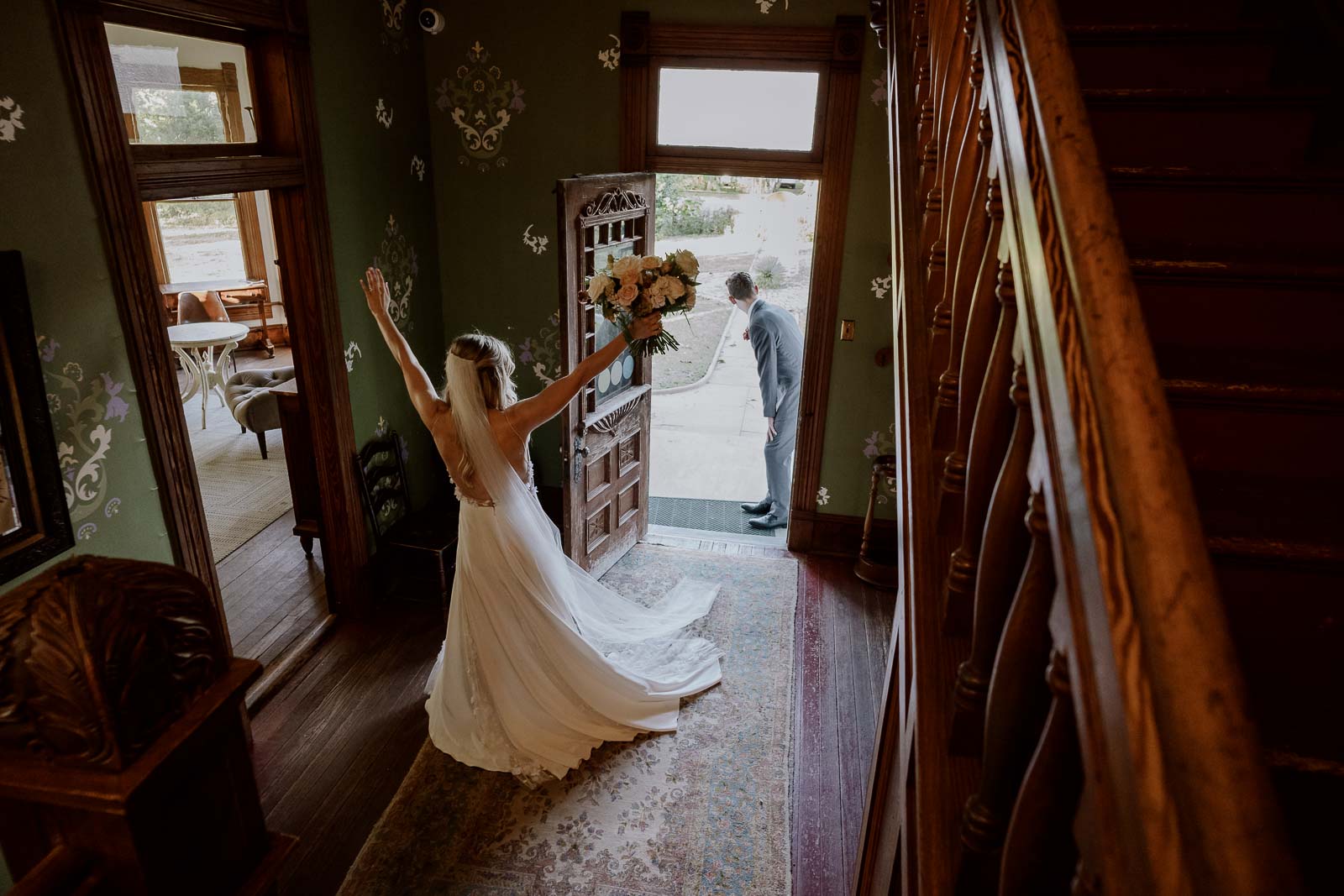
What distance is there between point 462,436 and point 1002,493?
96.3 inches

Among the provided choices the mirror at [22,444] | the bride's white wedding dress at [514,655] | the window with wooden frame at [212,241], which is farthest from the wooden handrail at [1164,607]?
the window with wooden frame at [212,241]

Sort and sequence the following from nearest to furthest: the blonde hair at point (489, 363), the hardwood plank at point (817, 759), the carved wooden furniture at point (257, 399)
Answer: the hardwood plank at point (817, 759)
the blonde hair at point (489, 363)
the carved wooden furniture at point (257, 399)

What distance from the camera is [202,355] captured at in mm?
7793

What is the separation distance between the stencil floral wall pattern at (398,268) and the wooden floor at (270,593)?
1568 millimetres

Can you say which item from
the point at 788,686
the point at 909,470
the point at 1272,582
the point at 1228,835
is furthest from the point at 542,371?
the point at 1228,835

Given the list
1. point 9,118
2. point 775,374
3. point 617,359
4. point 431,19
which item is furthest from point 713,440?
point 9,118

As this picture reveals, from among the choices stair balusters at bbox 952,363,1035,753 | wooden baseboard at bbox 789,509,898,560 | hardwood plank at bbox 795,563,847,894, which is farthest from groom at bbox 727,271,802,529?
stair balusters at bbox 952,363,1035,753

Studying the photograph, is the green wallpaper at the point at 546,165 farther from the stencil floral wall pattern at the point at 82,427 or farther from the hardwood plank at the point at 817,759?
the stencil floral wall pattern at the point at 82,427

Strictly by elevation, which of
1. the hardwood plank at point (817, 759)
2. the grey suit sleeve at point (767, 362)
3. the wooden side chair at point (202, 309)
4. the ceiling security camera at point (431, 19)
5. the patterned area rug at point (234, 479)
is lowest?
the hardwood plank at point (817, 759)

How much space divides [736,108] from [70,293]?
10.8 ft

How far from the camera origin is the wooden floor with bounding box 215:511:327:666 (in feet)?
12.9

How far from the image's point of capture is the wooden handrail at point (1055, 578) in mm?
513

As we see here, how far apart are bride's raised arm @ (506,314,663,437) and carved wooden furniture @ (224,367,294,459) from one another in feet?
11.3

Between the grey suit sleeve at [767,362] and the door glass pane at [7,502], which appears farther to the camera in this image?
the grey suit sleeve at [767,362]
